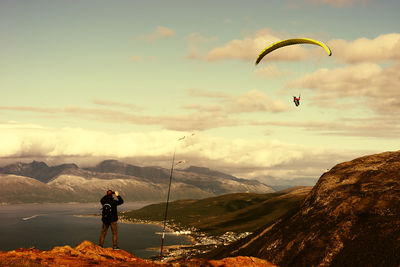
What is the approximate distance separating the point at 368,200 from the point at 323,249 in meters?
6.57

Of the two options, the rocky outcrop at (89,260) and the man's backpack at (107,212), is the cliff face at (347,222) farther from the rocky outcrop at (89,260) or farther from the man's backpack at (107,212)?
the man's backpack at (107,212)

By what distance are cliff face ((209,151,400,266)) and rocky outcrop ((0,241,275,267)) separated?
9.55 m

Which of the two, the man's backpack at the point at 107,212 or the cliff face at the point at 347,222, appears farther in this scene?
the cliff face at the point at 347,222

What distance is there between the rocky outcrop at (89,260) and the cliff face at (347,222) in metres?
9.55

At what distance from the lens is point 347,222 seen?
31484mm

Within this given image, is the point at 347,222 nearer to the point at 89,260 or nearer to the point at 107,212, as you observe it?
the point at 107,212

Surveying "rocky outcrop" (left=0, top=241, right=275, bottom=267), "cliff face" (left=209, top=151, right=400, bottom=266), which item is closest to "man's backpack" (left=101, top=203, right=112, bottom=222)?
"rocky outcrop" (left=0, top=241, right=275, bottom=267)

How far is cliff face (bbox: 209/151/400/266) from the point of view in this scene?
27.4 m

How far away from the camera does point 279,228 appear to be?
132 ft

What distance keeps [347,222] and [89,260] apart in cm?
2127

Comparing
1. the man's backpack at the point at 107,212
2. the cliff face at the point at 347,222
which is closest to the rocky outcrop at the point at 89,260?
the man's backpack at the point at 107,212

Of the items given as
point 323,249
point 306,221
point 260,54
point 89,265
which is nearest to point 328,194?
point 306,221

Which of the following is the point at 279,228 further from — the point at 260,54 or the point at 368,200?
the point at 260,54

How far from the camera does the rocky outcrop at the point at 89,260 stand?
20.3 metres
